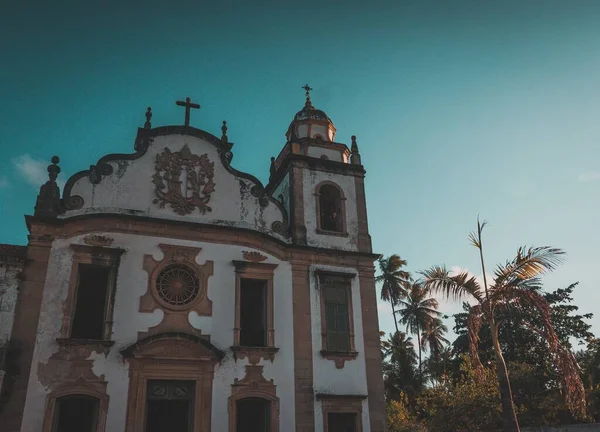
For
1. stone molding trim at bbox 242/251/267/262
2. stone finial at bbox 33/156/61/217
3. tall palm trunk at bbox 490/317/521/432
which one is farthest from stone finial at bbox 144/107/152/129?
tall palm trunk at bbox 490/317/521/432

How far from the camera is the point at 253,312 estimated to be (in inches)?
661

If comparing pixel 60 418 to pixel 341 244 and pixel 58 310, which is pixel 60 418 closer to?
pixel 58 310

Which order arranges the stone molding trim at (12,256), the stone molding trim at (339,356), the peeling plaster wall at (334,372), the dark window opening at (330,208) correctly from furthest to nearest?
1. the dark window opening at (330,208)
2. the stone molding trim at (339,356)
3. the peeling plaster wall at (334,372)
4. the stone molding trim at (12,256)

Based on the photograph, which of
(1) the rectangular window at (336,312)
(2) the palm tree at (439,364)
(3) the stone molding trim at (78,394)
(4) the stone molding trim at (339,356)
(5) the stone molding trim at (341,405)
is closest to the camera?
(3) the stone molding trim at (78,394)

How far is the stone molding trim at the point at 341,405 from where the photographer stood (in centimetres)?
1530

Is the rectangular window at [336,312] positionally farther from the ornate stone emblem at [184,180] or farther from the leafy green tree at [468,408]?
the leafy green tree at [468,408]

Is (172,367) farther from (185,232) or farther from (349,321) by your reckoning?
(349,321)

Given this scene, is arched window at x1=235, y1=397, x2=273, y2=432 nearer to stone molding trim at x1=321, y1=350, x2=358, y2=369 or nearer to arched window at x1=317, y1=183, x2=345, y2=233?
stone molding trim at x1=321, y1=350, x2=358, y2=369

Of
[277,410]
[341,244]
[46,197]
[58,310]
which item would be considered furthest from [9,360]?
[341,244]

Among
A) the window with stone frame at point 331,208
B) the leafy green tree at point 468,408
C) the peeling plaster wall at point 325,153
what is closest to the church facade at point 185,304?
the window with stone frame at point 331,208

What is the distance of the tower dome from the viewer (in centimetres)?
2052

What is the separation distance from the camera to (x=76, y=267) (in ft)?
47.2

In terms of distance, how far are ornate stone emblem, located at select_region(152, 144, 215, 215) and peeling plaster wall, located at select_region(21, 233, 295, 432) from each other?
4.24 ft

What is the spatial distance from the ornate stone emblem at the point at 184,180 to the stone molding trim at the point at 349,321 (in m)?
4.32
